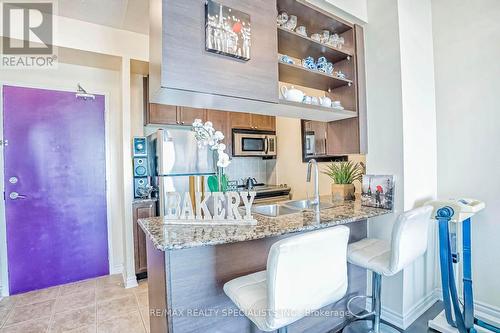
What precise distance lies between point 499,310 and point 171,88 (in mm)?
2766

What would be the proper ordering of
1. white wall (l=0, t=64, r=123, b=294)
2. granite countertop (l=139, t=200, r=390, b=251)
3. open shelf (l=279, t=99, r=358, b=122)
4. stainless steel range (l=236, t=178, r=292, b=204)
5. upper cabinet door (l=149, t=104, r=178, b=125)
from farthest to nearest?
stainless steel range (l=236, t=178, r=292, b=204) → upper cabinet door (l=149, t=104, r=178, b=125) → white wall (l=0, t=64, r=123, b=294) → open shelf (l=279, t=99, r=358, b=122) → granite countertop (l=139, t=200, r=390, b=251)

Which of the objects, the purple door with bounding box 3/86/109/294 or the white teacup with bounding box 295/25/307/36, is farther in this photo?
the purple door with bounding box 3/86/109/294

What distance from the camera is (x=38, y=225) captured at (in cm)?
258

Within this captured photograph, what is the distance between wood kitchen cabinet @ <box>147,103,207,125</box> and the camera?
294cm

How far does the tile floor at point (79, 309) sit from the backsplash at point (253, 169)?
1913 millimetres

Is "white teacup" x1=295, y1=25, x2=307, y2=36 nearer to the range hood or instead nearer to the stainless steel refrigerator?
the range hood

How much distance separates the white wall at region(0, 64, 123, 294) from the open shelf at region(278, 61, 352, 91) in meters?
2.01

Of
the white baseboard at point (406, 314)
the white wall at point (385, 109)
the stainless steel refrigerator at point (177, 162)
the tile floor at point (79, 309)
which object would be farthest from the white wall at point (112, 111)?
the white baseboard at point (406, 314)

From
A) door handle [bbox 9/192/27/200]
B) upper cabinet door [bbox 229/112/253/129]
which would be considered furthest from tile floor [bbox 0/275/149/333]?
upper cabinet door [bbox 229/112/253/129]

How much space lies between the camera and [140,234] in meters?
2.71

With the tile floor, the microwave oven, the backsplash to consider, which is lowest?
the tile floor

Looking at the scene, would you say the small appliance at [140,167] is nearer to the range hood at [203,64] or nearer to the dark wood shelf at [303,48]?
the range hood at [203,64]

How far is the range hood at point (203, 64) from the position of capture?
49.4 inches
